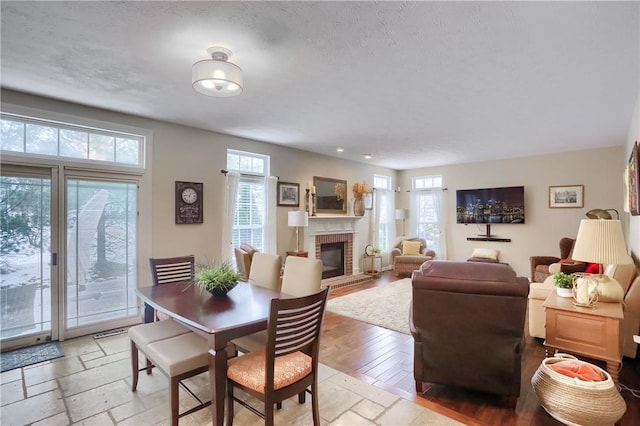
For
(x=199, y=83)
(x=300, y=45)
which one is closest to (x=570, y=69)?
(x=300, y=45)

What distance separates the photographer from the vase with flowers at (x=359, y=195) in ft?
23.2

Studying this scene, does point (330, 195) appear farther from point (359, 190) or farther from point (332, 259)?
point (332, 259)

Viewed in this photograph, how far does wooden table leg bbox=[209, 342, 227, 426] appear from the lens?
1837mm

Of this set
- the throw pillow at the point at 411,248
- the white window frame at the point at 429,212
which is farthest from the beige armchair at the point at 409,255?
the white window frame at the point at 429,212

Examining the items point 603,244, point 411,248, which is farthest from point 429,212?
point 603,244

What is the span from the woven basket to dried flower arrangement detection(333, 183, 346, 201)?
5.03 metres

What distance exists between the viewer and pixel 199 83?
237 cm

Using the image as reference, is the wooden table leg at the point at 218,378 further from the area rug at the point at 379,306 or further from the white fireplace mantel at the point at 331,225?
the white fireplace mantel at the point at 331,225

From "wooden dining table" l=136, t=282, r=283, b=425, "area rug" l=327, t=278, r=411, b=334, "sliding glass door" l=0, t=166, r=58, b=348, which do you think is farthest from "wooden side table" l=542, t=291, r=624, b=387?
"sliding glass door" l=0, t=166, r=58, b=348

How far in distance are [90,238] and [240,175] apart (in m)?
2.12

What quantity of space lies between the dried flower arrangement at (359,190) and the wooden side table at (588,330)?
15.7 feet

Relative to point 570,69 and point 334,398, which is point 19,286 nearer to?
point 334,398

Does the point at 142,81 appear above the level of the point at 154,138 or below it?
above

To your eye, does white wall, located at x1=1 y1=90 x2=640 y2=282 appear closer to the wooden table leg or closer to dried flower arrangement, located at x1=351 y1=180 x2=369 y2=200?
dried flower arrangement, located at x1=351 y1=180 x2=369 y2=200
